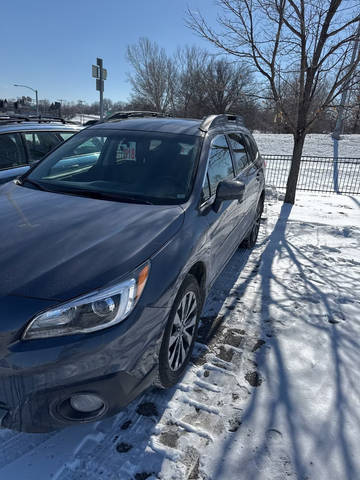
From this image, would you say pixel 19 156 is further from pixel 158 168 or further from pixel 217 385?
pixel 217 385

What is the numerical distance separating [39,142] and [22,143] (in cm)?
34

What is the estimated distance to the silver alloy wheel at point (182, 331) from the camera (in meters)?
2.17

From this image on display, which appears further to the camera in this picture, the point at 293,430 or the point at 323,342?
the point at 323,342

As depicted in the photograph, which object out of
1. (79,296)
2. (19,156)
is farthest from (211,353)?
(19,156)

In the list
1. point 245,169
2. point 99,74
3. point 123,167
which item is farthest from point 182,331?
point 99,74

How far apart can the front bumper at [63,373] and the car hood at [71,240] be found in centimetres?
19

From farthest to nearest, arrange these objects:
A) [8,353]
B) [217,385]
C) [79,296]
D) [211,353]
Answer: [211,353], [217,385], [79,296], [8,353]

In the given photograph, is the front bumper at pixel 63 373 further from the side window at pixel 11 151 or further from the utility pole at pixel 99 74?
the utility pole at pixel 99 74

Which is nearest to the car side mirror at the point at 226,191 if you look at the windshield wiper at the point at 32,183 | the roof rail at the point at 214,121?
the roof rail at the point at 214,121

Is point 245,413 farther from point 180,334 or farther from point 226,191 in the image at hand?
point 226,191

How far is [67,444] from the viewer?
6.13ft

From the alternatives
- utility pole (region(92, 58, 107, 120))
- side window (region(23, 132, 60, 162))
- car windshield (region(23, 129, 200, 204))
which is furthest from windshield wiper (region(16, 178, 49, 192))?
utility pole (region(92, 58, 107, 120))

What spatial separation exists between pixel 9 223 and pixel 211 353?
1.80 meters

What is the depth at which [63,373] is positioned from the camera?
1560 mm
